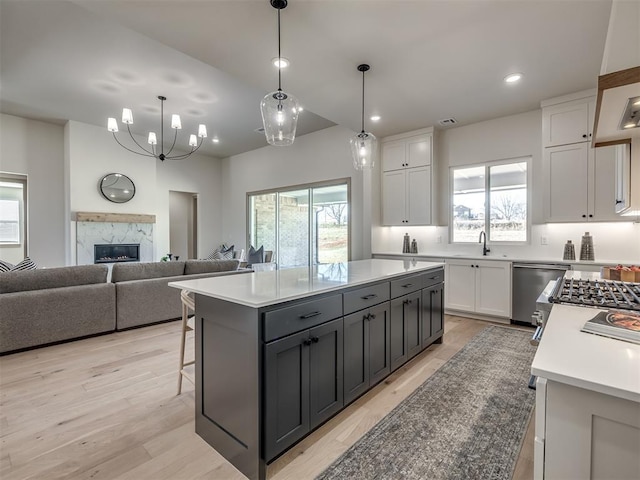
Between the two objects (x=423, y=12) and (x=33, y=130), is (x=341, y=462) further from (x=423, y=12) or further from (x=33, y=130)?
(x=33, y=130)

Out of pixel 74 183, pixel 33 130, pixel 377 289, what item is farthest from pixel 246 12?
pixel 33 130

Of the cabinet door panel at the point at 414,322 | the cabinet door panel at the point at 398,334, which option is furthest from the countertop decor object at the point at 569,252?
the cabinet door panel at the point at 398,334

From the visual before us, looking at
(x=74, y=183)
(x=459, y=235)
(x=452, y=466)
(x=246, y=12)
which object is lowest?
(x=452, y=466)

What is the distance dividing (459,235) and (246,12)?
415cm

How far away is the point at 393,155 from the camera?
5.28 metres

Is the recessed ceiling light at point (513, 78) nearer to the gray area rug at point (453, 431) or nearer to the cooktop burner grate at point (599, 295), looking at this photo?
the cooktop burner grate at point (599, 295)

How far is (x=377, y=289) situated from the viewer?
2312 mm

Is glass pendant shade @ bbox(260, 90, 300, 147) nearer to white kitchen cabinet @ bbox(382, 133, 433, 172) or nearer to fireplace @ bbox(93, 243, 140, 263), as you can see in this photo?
white kitchen cabinet @ bbox(382, 133, 433, 172)

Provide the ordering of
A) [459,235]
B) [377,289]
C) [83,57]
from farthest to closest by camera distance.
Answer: [459,235]
[83,57]
[377,289]

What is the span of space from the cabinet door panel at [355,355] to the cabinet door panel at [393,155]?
3.66m

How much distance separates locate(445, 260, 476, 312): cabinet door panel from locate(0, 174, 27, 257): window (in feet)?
24.7

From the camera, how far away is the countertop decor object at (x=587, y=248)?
3.73 metres

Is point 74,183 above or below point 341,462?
above

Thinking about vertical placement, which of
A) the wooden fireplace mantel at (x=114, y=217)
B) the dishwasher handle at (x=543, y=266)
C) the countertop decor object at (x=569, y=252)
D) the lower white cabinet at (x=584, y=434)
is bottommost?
the lower white cabinet at (x=584, y=434)
